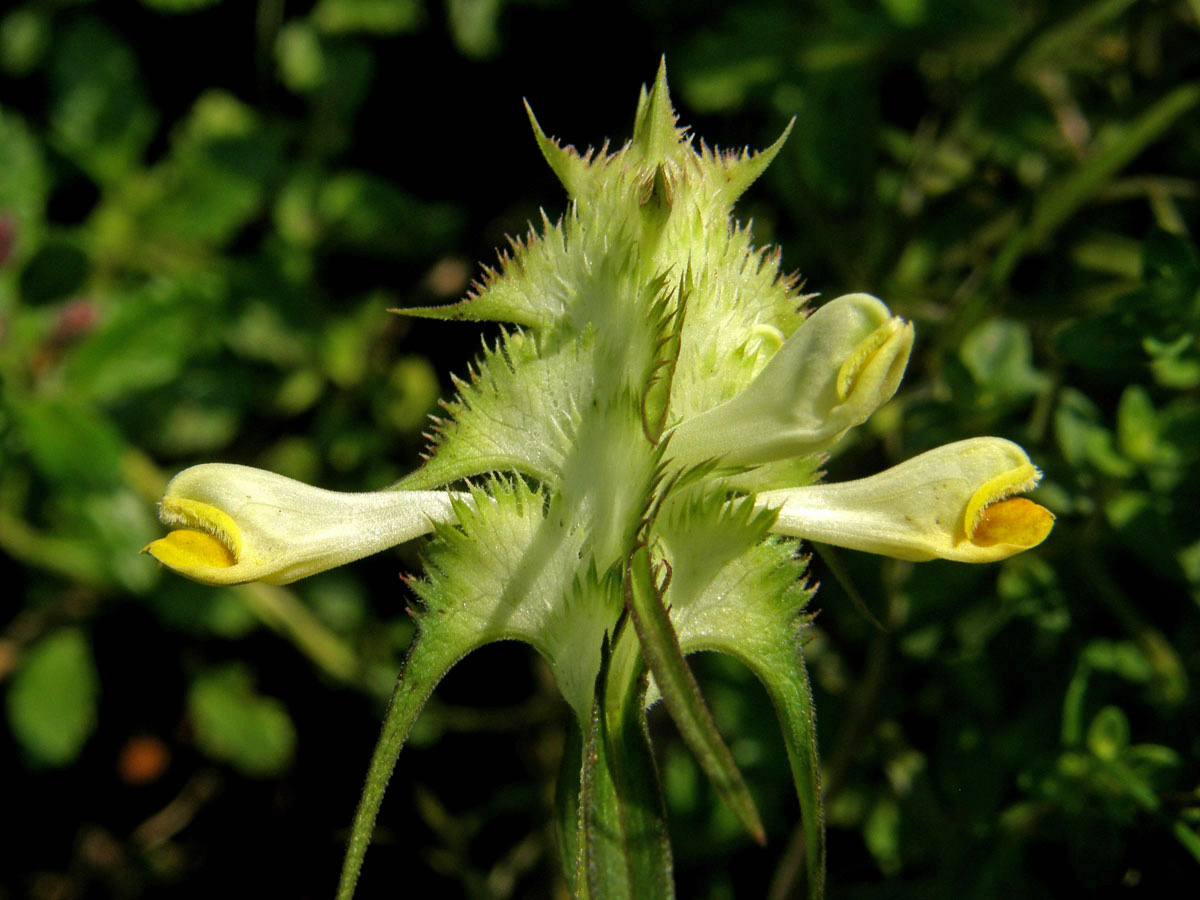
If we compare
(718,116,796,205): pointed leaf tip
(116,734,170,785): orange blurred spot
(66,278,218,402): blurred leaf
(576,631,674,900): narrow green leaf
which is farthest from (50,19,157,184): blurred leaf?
(576,631,674,900): narrow green leaf

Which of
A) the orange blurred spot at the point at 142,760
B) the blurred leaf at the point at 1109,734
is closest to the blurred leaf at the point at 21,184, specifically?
the orange blurred spot at the point at 142,760

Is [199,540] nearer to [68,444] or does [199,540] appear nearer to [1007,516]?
[1007,516]

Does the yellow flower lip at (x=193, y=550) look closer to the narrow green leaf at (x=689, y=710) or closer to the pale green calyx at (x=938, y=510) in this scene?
the narrow green leaf at (x=689, y=710)

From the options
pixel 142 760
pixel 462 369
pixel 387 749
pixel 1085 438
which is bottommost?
pixel 142 760

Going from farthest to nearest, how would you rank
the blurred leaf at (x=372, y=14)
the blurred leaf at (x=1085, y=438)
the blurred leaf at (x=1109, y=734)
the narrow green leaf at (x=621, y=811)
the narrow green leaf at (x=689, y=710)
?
1. the blurred leaf at (x=372, y=14)
2. the blurred leaf at (x=1085, y=438)
3. the blurred leaf at (x=1109, y=734)
4. the narrow green leaf at (x=621, y=811)
5. the narrow green leaf at (x=689, y=710)

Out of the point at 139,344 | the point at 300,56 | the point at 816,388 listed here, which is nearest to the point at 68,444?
the point at 139,344

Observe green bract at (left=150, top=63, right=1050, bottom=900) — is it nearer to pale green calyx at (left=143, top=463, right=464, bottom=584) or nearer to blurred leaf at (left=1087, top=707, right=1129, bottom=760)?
pale green calyx at (left=143, top=463, right=464, bottom=584)
